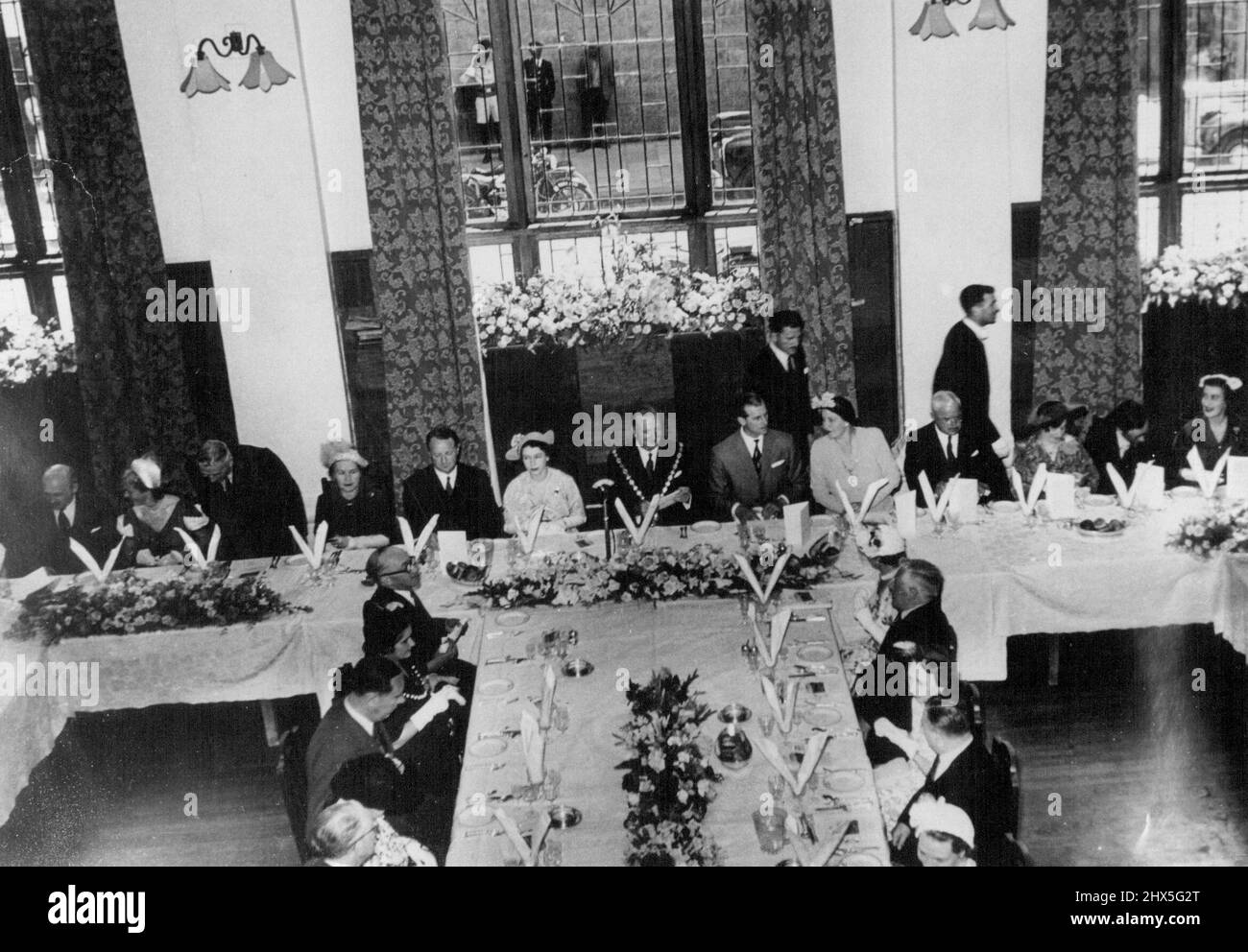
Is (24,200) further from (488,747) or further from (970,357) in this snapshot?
(970,357)

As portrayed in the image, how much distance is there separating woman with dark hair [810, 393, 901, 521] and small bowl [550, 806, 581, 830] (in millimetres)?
2798

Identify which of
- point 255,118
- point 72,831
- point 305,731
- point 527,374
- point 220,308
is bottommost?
point 72,831

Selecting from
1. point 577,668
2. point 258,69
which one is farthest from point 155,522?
point 577,668

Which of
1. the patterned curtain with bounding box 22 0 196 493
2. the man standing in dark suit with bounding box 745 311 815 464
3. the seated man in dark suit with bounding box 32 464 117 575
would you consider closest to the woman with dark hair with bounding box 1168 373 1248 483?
the man standing in dark suit with bounding box 745 311 815 464

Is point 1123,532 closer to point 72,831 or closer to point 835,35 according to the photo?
point 835,35

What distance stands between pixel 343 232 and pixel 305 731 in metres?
4.11

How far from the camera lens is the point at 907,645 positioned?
13.8 feet

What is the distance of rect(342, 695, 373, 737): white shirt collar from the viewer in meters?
3.96

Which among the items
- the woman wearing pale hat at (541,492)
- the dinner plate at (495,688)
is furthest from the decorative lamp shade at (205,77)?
the dinner plate at (495,688)

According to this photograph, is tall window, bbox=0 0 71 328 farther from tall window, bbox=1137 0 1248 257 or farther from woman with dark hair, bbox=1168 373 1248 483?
tall window, bbox=1137 0 1248 257

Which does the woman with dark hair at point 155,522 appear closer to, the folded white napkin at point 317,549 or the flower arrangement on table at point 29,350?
the folded white napkin at point 317,549
